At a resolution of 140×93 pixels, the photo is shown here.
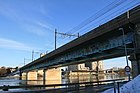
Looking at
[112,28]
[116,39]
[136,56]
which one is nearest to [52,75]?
[116,39]

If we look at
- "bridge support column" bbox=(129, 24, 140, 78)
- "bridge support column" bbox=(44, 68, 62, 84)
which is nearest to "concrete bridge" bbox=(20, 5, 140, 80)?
"bridge support column" bbox=(129, 24, 140, 78)

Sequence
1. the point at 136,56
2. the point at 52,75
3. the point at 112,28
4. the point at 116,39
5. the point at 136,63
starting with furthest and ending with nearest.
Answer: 1. the point at 52,75
2. the point at 116,39
3. the point at 112,28
4. the point at 136,56
5. the point at 136,63

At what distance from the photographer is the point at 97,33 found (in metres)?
26.8

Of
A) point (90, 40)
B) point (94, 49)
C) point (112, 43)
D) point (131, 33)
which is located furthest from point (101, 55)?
point (131, 33)

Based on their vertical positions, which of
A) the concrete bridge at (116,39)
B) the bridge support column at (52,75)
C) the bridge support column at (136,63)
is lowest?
the bridge support column at (52,75)

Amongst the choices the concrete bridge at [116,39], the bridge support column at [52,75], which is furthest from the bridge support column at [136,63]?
the bridge support column at [52,75]

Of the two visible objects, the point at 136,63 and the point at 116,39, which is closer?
the point at 136,63

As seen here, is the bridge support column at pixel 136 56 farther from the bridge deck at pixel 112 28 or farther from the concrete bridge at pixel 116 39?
the bridge deck at pixel 112 28

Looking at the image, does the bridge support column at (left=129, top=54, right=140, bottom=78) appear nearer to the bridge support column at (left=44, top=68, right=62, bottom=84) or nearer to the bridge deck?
the bridge deck

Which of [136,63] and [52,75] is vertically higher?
[136,63]

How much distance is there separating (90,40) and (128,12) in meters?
9.19

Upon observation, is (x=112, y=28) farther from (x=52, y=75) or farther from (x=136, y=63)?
(x=52, y=75)

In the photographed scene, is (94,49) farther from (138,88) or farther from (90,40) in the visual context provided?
(138,88)

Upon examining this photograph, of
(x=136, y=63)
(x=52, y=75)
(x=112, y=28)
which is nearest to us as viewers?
(x=136, y=63)
